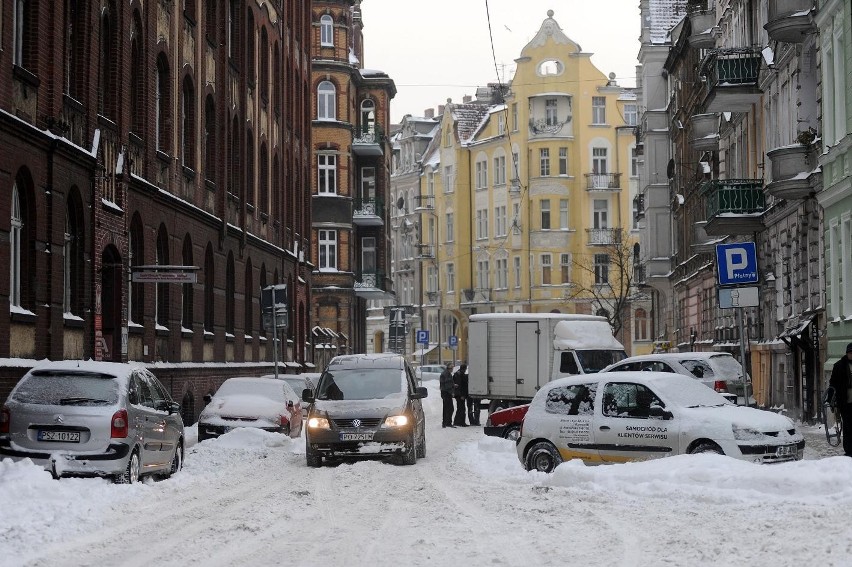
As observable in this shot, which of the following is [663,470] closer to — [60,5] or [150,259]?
[60,5]

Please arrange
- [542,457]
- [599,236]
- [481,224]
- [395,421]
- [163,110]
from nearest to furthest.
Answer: [542,457] < [395,421] < [163,110] < [599,236] < [481,224]

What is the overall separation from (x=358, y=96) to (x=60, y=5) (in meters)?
51.1

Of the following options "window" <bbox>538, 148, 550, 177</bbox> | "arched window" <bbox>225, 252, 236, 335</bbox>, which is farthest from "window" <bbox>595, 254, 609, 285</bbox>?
"arched window" <bbox>225, 252, 236, 335</bbox>

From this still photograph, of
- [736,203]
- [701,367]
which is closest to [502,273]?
[736,203]

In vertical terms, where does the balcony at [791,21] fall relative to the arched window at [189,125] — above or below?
above

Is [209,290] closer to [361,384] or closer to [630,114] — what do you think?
[361,384]

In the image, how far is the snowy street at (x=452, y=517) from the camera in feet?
35.9

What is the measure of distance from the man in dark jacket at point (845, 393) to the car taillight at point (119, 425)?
914 centimetres

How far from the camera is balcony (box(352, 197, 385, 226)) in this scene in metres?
72.1

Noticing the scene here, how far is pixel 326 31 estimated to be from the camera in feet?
229

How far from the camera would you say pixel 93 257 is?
2641 cm

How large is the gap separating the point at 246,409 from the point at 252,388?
844mm

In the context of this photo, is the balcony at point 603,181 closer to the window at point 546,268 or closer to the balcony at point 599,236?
the balcony at point 599,236

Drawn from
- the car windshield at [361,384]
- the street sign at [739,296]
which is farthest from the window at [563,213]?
the street sign at [739,296]
